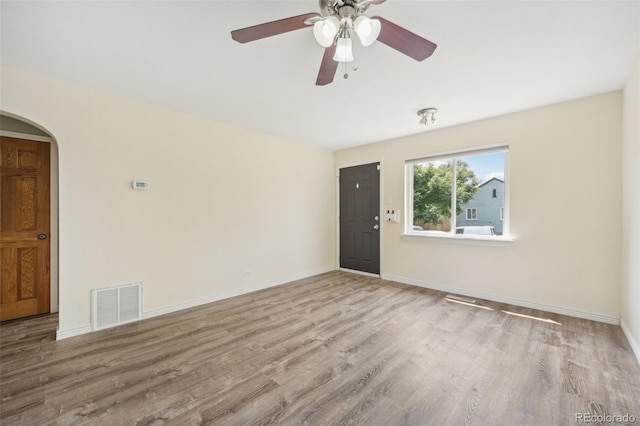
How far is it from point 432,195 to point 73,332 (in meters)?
4.84

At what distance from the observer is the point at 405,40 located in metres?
1.58

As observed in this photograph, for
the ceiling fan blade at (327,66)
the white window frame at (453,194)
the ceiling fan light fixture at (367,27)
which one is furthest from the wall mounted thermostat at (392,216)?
the ceiling fan light fixture at (367,27)

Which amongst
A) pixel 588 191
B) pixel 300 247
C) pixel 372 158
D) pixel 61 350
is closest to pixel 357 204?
pixel 372 158

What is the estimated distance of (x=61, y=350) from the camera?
2.40 metres

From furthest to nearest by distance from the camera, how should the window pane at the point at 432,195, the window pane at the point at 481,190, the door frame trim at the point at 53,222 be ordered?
the window pane at the point at 432,195, the window pane at the point at 481,190, the door frame trim at the point at 53,222

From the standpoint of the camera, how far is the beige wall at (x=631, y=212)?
7.43 ft

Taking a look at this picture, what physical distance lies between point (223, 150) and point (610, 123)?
4.63m

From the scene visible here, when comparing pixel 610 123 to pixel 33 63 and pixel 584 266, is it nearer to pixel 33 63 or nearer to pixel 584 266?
pixel 584 266

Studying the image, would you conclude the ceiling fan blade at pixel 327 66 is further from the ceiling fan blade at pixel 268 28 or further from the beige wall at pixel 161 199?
the beige wall at pixel 161 199

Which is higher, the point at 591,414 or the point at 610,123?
the point at 610,123

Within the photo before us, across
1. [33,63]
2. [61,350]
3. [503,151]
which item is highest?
[33,63]

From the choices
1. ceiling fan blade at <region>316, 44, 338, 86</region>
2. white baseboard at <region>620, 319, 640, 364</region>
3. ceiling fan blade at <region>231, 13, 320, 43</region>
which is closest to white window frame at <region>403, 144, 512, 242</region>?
white baseboard at <region>620, 319, 640, 364</region>

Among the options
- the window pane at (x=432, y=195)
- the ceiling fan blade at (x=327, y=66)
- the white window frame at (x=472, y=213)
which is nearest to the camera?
the ceiling fan blade at (x=327, y=66)

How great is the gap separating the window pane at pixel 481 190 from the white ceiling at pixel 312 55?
0.70 metres
